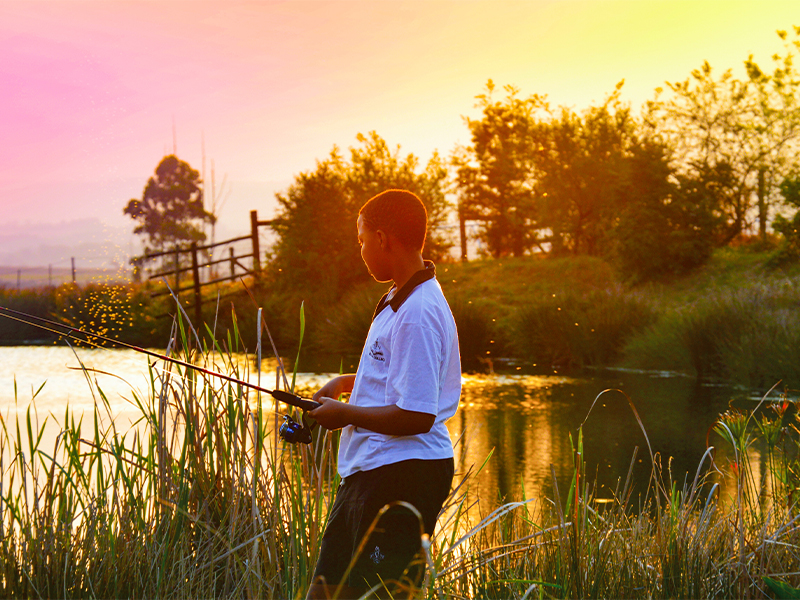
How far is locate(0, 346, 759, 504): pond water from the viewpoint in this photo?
6.76m

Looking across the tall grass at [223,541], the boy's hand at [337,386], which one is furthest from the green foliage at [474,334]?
the boy's hand at [337,386]

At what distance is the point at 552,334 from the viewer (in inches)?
490

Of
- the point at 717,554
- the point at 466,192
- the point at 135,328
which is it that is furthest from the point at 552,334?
the point at 466,192

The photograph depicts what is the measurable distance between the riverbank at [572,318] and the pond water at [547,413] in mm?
548

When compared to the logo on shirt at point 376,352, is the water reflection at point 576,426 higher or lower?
lower

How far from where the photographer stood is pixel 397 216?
202 cm

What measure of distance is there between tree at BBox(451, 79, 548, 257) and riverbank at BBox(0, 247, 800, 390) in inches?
285

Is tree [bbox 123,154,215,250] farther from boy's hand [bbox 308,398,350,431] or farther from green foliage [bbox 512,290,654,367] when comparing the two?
boy's hand [bbox 308,398,350,431]

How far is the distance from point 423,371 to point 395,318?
0.58 ft

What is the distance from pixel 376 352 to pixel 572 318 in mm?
10719

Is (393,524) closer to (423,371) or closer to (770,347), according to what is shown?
(423,371)

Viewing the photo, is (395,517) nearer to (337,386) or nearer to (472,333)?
(337,386)

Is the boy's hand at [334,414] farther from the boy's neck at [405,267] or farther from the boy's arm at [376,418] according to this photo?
the boy's neck at [405,267]

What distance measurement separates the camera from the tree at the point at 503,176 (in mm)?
26266
